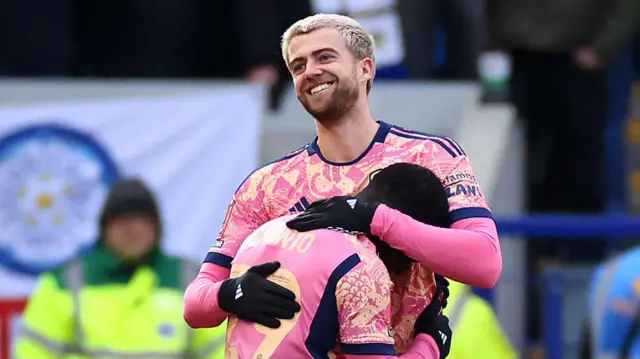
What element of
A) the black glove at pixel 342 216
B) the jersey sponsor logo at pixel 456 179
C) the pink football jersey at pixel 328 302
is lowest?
the pink football jersey at pixel 328 302

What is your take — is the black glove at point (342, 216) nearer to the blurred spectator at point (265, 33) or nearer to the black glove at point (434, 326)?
the black glove at point (434, 326)

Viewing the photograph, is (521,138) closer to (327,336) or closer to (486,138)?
(486,138)

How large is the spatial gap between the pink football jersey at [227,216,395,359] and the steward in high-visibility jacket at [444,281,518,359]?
2511 mm

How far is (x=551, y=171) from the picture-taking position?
8008 millimetres

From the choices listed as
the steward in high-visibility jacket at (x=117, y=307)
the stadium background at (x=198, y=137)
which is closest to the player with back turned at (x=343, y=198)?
the steward in high-visibility jacket at (x=117, y=307)

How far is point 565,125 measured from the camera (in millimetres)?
7879

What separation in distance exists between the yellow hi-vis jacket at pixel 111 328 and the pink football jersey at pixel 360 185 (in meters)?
2.67

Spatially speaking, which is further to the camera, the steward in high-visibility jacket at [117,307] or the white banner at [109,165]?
the white banner at [109,165]

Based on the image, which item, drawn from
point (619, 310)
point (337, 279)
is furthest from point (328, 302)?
point (619, 310)

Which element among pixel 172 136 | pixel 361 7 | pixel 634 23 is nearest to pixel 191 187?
pixel 172 136

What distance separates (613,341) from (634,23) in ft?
9.88

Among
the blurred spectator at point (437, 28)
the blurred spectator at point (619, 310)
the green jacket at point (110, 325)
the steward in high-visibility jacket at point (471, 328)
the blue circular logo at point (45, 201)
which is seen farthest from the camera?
the blurred spectator at point (437, 28)

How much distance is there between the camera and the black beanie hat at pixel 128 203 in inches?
251

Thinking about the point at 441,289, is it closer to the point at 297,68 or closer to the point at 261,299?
the point at 261,299
